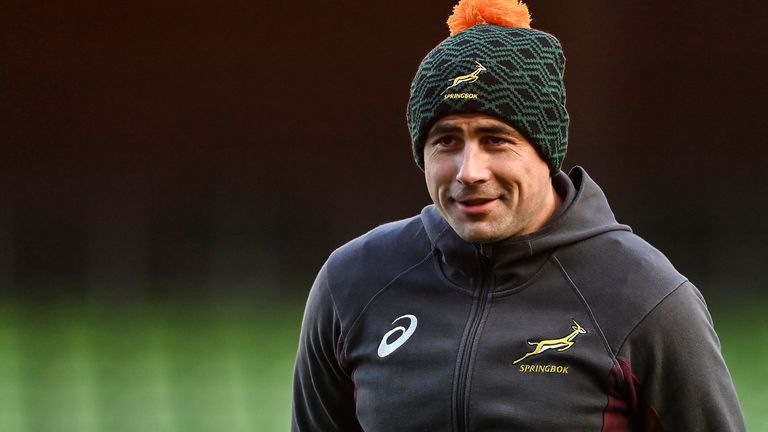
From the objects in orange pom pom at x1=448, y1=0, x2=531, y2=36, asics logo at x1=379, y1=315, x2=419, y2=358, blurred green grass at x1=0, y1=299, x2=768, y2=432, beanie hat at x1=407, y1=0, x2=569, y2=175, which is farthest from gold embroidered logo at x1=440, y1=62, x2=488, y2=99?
blurred green grass at x1=0, y1=299, x2=768, y2=432

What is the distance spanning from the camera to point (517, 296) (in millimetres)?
2293

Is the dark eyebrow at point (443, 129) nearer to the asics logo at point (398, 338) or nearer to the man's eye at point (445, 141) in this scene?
the man's eye at point (445, 141)

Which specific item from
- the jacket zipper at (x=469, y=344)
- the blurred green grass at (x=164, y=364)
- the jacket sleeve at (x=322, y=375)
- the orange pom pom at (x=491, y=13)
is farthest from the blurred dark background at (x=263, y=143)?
the jacket zipper at (x=469, y=344)

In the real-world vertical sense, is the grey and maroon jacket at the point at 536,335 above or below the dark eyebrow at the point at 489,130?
below

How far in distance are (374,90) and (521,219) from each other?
3147mm

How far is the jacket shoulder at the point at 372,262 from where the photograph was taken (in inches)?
96.1

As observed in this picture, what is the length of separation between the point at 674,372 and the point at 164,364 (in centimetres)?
338

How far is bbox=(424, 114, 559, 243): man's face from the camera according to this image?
2217 mm

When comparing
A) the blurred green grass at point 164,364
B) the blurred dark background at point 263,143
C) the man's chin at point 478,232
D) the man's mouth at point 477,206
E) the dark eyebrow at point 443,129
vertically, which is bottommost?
the blurred green grass at point 164,364

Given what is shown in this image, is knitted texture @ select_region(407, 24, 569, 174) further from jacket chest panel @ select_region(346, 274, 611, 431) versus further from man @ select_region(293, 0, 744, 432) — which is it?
jacket chest panel @ select_region(346, 274, 611, 431)

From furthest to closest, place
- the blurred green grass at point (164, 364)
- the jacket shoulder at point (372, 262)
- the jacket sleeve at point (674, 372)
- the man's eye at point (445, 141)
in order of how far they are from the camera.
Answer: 1. the blurred green grass at point (164, 364)
2. the jacket shoulder at point (372, 262)
3. the man's eye at point (445, 141)
4. the jacket sleeve at point (674, 372)

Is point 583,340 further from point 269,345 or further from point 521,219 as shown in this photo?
point 269,345

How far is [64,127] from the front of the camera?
5430mm

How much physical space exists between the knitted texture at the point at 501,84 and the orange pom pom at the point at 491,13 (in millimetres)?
19
